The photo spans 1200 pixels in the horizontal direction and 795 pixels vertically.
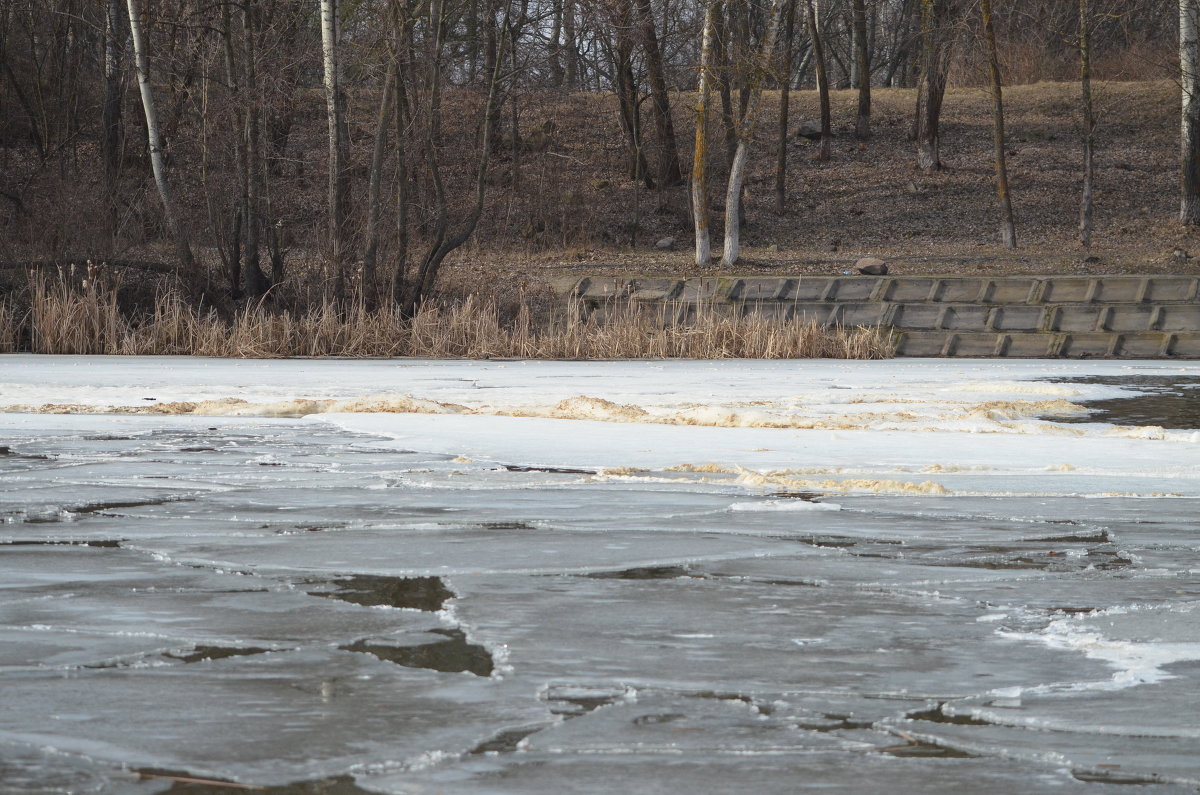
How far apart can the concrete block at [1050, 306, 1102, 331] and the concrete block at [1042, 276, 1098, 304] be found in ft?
0.61

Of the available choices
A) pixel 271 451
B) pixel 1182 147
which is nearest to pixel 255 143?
pixel 271 451

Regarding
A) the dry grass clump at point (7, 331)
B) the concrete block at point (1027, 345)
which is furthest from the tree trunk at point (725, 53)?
the dry grass clump at point (7, 331)

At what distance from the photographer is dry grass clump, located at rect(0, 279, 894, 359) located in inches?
484

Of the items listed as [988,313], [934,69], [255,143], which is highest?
[934,69]

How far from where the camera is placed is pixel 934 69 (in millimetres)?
23656

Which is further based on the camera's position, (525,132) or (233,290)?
(525,132)

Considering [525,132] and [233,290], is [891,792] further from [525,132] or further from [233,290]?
[525,132]

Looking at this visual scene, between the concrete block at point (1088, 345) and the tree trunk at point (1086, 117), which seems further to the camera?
the tree trunk at point (1086, 117)

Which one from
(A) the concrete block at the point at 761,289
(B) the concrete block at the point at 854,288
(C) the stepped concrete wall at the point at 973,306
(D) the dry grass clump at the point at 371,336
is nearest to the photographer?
(D) the dry grass clump at the point at 371,336

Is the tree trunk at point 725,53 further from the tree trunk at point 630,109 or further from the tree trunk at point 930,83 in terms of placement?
the tree trunk at point 930,83

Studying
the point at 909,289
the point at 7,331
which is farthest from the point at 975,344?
the point at 7,331

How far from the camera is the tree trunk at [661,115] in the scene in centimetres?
2244

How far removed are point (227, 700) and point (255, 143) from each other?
1292cm

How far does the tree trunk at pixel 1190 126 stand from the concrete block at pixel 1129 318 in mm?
7533
